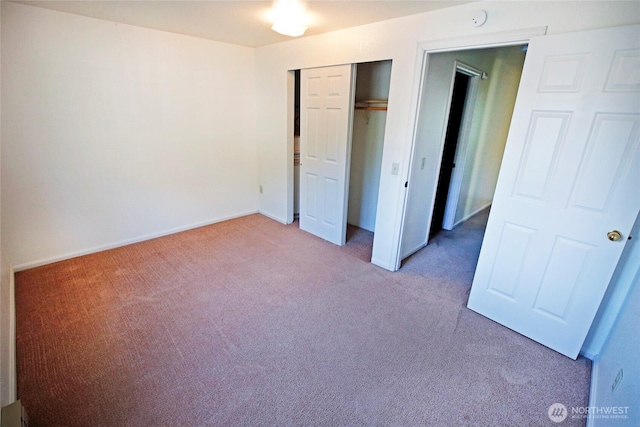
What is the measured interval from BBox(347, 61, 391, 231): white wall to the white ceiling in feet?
2.94

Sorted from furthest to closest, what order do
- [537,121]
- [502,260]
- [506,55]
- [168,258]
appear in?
[506,55] < [168,258] < [502,260] < [537,121]

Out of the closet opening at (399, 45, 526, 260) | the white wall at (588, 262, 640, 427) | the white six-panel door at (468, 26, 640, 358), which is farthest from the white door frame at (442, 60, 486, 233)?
the white wall at (588, 262, 640, 427)

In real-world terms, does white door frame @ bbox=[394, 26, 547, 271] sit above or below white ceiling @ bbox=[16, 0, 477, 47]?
below

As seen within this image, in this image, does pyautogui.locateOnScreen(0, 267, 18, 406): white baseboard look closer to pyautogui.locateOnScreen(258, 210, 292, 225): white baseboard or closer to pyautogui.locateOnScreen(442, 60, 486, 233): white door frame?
pyautogui.locateOnScreen(258, 210, 292, 225): white baseboard

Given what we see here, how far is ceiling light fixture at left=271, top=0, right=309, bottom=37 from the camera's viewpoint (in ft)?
7.16

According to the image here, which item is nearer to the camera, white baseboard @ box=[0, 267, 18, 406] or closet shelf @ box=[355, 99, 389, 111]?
white baseboard @ box=[0, 267, 18, 406]

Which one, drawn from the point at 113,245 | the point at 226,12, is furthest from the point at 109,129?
the point at 226,12

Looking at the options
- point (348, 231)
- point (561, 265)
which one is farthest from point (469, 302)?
point (348, 231)

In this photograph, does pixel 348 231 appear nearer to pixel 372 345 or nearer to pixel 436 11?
pixel 372 345

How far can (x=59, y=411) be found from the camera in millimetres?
1514

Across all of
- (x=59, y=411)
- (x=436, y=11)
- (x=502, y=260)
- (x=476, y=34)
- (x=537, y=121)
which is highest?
(x=436, y=11)

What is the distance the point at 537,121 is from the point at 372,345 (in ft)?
5.87

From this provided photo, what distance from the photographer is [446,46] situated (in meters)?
2.20

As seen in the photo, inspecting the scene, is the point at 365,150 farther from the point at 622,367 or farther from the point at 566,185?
the point at 622,367
